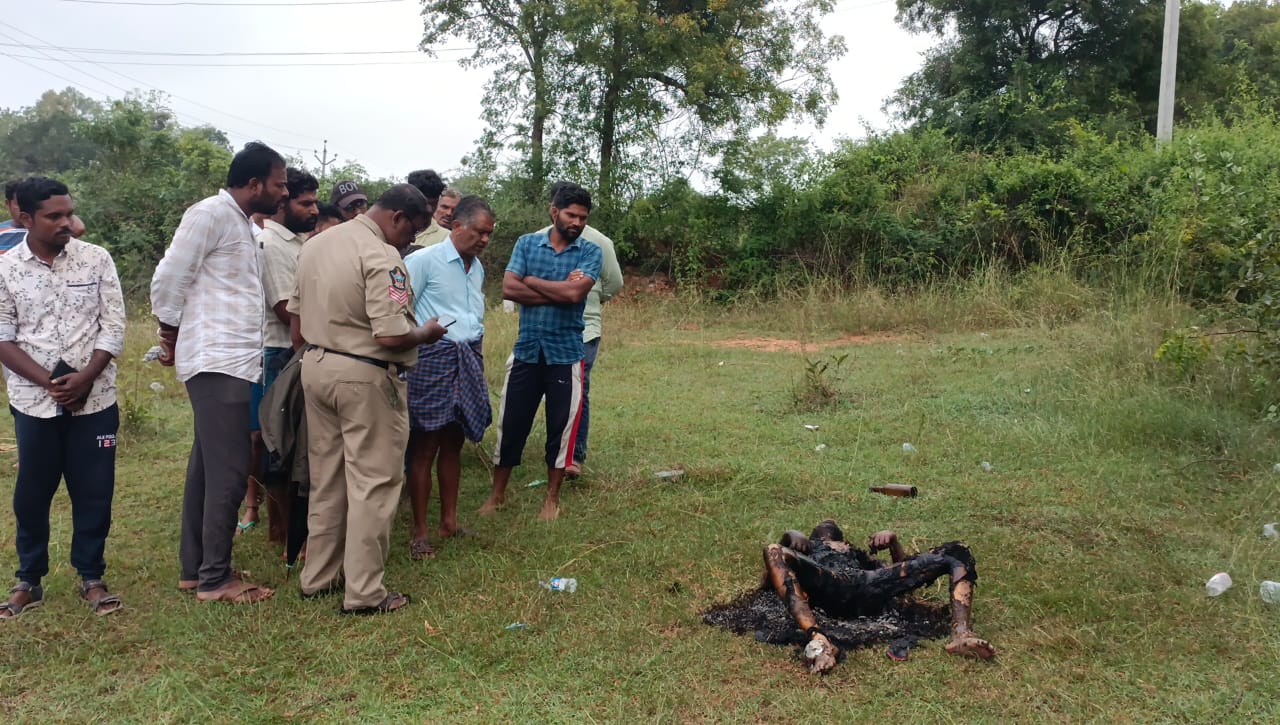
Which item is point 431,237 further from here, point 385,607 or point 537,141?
point 537,141

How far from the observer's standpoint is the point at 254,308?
11.7 ft

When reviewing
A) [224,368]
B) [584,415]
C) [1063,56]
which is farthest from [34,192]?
[1063,56]

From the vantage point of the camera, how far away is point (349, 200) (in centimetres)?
467

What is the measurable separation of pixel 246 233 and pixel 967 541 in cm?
337

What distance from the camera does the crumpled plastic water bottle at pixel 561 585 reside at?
3713 mm

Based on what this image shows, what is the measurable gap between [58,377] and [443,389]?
4.81 feet

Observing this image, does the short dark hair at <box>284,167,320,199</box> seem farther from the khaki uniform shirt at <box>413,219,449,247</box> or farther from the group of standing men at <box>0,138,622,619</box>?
the khaki uniform shirt at <box>413,219,449,247</box>

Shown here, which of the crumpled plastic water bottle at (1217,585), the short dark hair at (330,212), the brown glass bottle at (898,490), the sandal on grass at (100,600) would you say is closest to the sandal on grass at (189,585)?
the sandal on grass at (100,600)

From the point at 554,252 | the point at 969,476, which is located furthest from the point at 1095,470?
the point at 554,252

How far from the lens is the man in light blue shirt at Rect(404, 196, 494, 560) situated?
4.10m

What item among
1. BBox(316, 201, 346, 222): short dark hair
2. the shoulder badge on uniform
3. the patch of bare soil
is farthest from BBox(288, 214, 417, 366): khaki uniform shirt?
the patch of bare soil

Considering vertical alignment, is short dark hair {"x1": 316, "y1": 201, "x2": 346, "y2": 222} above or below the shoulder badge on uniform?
above

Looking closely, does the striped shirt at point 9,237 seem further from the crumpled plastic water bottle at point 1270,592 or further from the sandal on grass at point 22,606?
the crumpled plastic water bottle at point 1270,592

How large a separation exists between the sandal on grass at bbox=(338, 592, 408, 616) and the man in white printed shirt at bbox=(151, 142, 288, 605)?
0.42 metres
